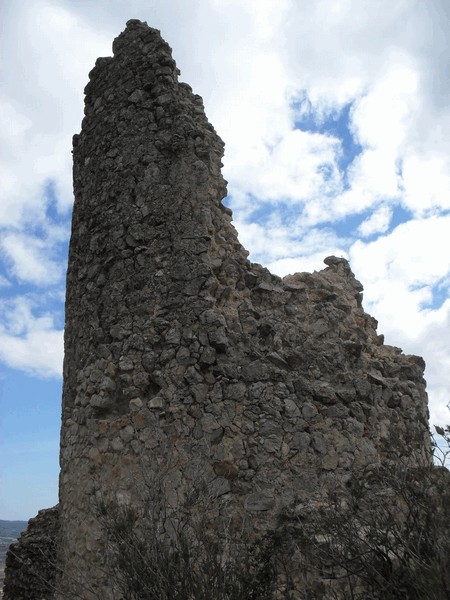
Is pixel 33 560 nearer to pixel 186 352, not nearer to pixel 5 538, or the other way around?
pixel 186 352

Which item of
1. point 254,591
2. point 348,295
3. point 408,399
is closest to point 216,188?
point 348,295

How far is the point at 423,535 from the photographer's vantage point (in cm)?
365

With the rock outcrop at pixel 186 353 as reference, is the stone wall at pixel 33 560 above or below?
below

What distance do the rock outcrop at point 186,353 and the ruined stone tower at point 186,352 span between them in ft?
0.04

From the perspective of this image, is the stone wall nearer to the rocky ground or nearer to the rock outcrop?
the rocky ground

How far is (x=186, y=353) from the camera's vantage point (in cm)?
A: 502

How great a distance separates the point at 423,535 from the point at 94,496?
2.59 metres

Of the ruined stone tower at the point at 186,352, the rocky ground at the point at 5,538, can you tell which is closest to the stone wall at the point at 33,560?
the rocky ground at the point at 5,538

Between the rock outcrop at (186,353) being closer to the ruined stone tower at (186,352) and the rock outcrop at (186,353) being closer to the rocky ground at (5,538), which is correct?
the ruined stone tower at (186,352)

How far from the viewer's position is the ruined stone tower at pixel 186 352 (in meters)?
4.80

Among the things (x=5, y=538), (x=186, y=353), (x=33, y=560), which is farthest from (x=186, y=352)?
(x=5, y=538)

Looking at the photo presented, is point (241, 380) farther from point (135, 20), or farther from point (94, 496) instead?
point (135, 20)

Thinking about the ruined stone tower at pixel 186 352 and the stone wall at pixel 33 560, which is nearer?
the ruined stone tower at pixel 186 352

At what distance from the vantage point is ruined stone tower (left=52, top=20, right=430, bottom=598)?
4797mm
